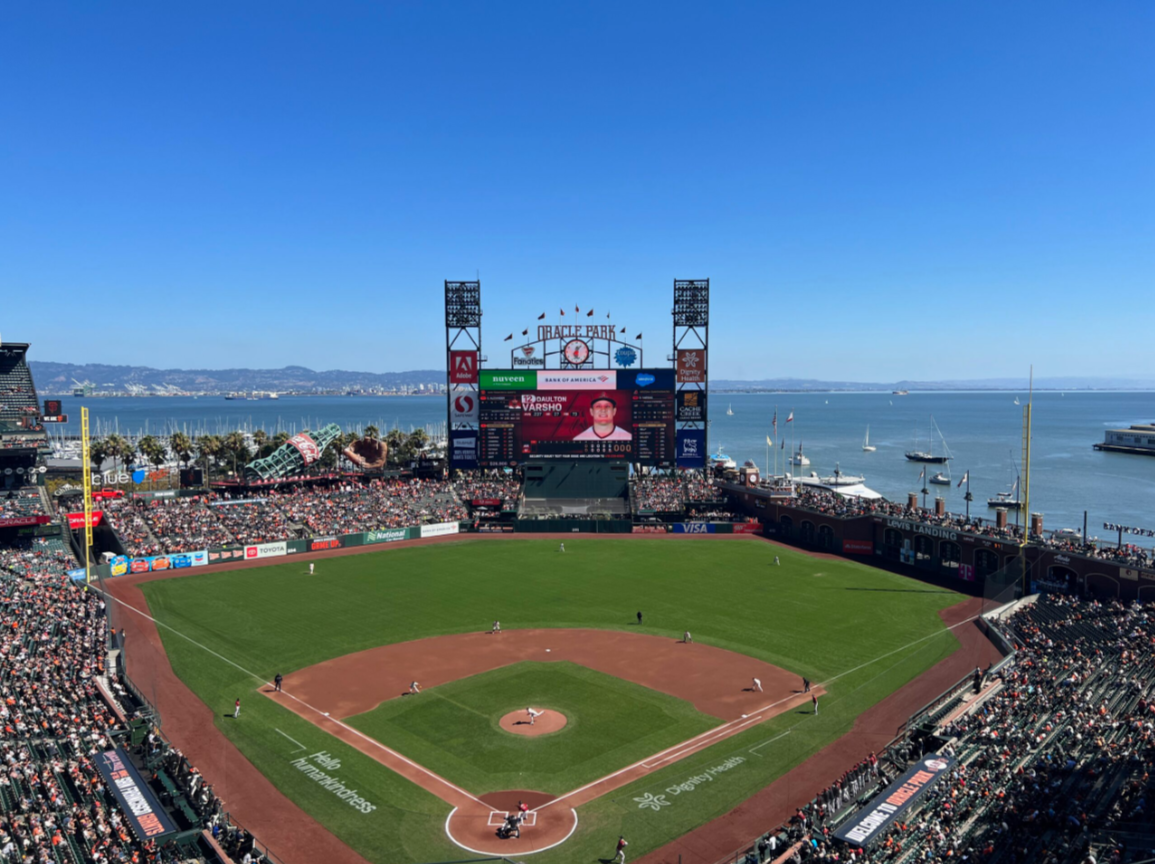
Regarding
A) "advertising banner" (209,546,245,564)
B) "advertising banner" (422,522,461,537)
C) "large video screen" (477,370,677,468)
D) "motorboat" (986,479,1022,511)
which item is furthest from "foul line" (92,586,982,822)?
"motorboat" (986,479,1022,511)

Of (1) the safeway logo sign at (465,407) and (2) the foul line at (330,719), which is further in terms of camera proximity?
(1) the safeway logo sign at (465,407)

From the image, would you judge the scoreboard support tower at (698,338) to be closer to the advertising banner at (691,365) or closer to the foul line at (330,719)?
the advertising banner at (691,365)

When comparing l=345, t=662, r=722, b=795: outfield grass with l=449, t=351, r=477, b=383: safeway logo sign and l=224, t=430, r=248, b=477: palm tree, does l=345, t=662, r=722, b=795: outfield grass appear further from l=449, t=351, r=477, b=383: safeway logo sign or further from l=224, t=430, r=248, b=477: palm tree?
l=224, t=430, r=248, b=477: palm tree

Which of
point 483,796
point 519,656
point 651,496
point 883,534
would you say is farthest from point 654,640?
point 651,496

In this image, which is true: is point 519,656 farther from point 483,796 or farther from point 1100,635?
point 1100,635

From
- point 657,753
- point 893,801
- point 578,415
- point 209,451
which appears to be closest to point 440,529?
point 578,415

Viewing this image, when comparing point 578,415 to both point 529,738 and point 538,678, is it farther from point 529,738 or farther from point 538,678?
point 529,738

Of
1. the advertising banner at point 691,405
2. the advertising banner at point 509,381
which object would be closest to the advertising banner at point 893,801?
the advertising banner at point 691,405
